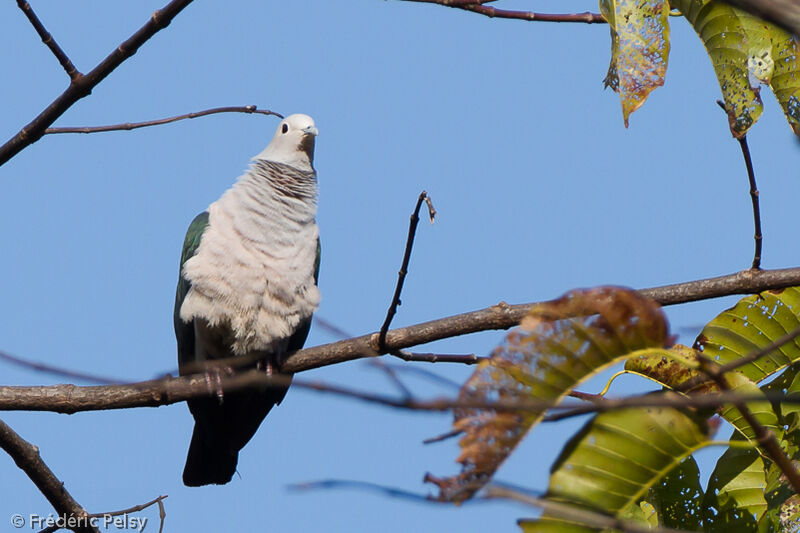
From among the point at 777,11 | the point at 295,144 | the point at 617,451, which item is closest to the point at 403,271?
the point at 617,451

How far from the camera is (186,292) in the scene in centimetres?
438

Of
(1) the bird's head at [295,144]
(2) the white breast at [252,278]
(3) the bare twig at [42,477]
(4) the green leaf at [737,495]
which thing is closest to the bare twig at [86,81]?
(3) the bare twig at [42,477]

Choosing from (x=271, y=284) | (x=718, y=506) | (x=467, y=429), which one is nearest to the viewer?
(x=467, y=429)

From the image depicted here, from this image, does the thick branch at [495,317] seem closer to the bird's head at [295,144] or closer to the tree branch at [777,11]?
the bird's head at [295,144]

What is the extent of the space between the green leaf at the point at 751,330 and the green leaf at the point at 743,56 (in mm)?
549

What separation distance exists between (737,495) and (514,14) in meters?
1.48

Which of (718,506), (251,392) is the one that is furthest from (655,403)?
(251,392)

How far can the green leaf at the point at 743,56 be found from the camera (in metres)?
2.08

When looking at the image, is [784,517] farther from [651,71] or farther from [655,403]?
[655,403]

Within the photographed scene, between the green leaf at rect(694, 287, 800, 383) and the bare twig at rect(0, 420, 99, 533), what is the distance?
243 centimetres

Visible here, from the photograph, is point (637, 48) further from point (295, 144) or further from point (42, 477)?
point (295, 144)

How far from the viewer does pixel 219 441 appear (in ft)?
15.4

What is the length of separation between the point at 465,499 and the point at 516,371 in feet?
1.03

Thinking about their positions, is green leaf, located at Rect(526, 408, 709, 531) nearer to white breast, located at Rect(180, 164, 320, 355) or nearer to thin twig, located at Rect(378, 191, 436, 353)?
thin twig, located at Rect(378, 191, 436, 353)
